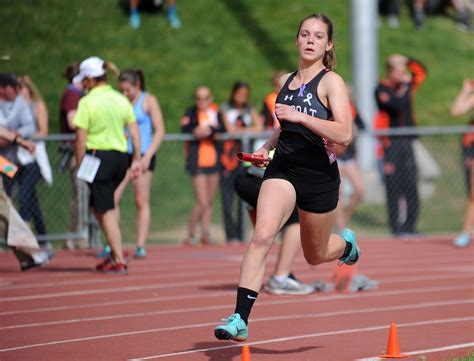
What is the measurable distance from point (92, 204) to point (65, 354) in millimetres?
3973

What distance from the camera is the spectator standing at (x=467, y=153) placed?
14391mm

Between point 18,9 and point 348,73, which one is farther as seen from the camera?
point 348,73

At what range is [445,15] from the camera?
28578 mm

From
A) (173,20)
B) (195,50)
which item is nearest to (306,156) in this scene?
(195,50)

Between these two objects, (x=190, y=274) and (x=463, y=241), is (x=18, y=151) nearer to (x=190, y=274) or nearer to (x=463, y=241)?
(x=190, y=274)

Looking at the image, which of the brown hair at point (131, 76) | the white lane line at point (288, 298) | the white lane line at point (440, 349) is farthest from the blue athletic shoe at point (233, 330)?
the brown hair at point (131, 76)

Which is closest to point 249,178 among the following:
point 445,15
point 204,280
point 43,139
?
point 204,280

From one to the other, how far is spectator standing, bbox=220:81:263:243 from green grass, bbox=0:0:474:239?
96cm

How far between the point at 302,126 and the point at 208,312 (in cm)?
268

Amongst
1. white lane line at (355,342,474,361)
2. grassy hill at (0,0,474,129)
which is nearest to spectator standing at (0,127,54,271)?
white lane line at (355,342,474,361)

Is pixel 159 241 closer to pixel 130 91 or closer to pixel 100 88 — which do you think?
pixel 130 91

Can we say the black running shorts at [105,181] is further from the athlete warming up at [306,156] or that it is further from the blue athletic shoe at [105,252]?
the athlete warming up at [306,156]

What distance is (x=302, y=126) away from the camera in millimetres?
7246

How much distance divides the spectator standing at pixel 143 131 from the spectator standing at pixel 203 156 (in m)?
1.94
